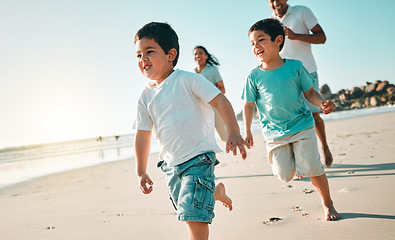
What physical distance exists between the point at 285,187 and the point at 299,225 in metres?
1.26

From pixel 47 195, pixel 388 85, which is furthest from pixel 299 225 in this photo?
pixel 388 85

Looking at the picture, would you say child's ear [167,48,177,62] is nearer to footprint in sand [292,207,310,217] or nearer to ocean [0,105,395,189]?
footprint in sand [292,207,310,217]

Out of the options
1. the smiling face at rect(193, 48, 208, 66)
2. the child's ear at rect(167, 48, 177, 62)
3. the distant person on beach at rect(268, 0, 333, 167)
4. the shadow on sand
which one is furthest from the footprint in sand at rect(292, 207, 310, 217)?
the smiling face at rect(193, 48, 208, 66)

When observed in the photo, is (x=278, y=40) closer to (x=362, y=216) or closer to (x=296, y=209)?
(x=296, y=209)

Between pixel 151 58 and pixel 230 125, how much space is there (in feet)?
2.56

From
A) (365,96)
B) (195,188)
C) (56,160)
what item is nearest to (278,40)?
(195,188)

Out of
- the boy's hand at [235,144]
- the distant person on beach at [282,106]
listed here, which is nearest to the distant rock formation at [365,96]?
the distant person on beach at [282,106]

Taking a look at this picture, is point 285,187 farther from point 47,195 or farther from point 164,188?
point 47,195

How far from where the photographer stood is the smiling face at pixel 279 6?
394 centimetres

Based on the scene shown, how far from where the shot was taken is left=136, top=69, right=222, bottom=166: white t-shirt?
2.18m

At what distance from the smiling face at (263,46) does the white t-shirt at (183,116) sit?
3.28 ft

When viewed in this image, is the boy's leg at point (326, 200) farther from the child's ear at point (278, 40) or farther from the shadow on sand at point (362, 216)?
the child's ear at point (278, 40)

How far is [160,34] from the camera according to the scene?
91.9 inches

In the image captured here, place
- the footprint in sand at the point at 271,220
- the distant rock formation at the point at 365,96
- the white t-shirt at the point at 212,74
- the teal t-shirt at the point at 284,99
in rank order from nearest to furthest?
the footprint in sand at the point at 271,220 → the teal t-shirt at the point at 284,99 → the white t-shirt at the point at 212,74 → the distant rock formation at the point at 365,96
